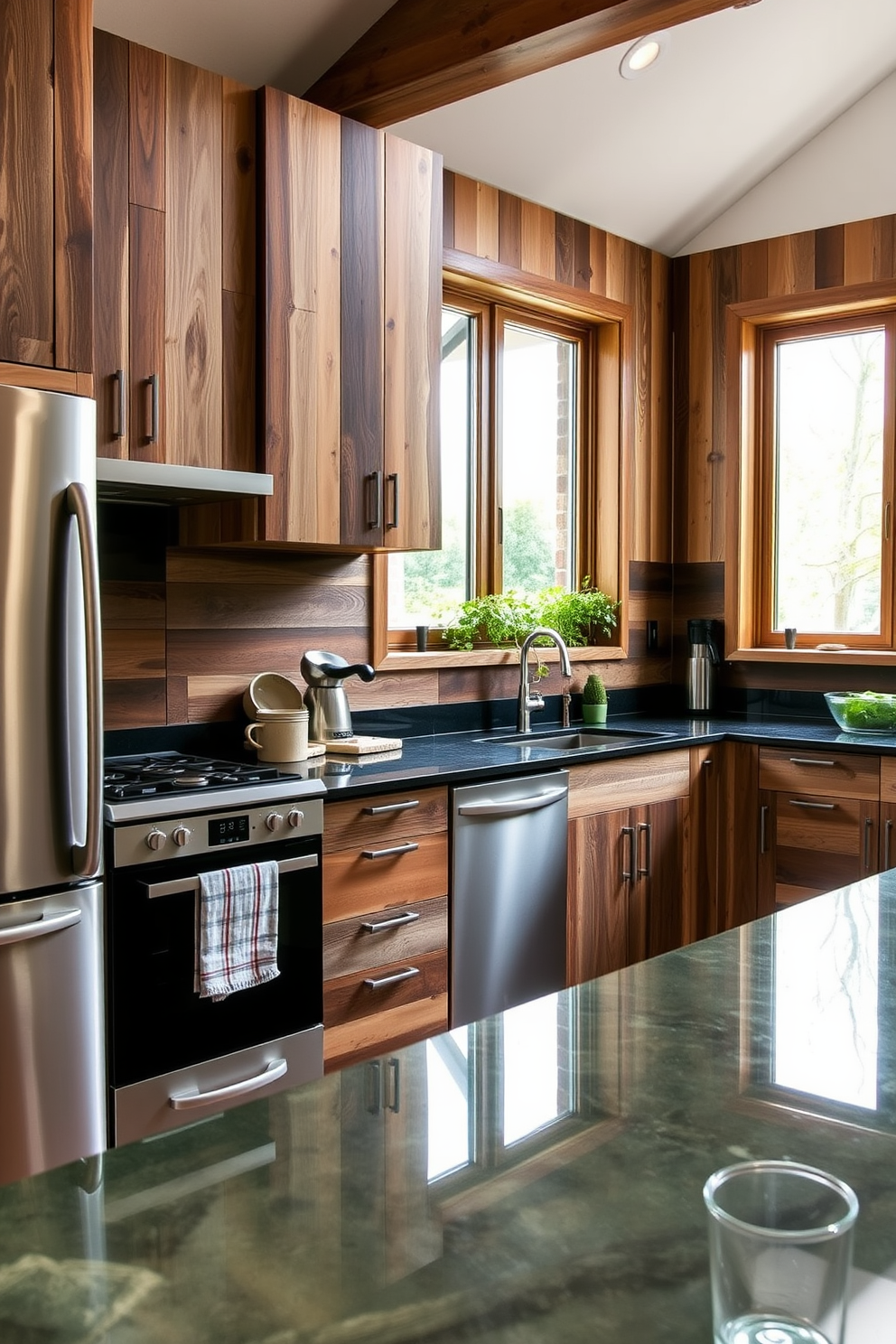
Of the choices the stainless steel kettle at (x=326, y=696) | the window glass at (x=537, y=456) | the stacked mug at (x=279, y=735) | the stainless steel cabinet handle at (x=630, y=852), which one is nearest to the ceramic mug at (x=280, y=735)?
the stacked mug at (x=279, y=735)

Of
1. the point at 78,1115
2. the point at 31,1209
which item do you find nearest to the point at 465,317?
the point at 78,1115

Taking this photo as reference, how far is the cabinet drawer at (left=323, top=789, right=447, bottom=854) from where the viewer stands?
2.68 m

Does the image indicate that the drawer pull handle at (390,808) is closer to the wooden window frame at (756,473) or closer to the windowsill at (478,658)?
the windowsill at (478,658)

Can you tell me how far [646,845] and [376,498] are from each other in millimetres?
1377

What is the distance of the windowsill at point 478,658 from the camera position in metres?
3.65

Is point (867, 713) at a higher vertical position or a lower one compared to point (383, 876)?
higher

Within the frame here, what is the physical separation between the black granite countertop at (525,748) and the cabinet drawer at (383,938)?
0.31 metres

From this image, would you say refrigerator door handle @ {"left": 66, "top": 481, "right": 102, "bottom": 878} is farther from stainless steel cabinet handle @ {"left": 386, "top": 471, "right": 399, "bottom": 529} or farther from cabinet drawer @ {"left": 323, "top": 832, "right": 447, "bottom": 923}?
stainless steel cabinet handle @ {"left": 386, "top": 471, "right": 399, "bottom": 529}

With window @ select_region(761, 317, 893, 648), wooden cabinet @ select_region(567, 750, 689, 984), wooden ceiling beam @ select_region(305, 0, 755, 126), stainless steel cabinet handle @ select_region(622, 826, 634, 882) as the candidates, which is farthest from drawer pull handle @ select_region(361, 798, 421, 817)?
window @ select_region(761, 317, 893, 648)

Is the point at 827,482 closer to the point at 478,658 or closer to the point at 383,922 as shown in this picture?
the point at 478,658

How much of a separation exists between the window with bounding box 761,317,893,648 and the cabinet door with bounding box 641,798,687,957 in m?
1.15

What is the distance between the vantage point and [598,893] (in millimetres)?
3498

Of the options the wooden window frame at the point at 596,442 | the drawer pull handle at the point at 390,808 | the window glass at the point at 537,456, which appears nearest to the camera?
the drawer pull handle at the point at 390,808

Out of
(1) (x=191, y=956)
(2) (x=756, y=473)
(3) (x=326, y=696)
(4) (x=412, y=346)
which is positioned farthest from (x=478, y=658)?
(1) (x=191, y=956)
